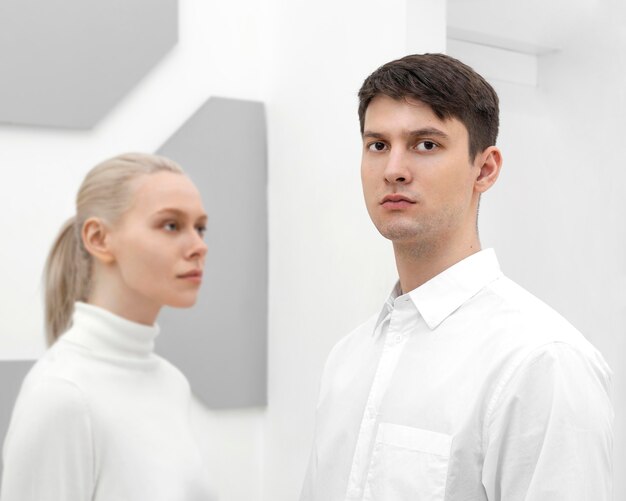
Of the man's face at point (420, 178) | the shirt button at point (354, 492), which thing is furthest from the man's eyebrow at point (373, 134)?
the shirt button at point (354, 492)

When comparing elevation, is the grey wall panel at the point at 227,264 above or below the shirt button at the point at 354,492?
above

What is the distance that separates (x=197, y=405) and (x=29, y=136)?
0.72 metres

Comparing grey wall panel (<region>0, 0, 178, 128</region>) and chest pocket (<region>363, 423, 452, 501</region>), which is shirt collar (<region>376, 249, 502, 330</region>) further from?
grey wall panel (<region>0, 0, 178, 128</region>)

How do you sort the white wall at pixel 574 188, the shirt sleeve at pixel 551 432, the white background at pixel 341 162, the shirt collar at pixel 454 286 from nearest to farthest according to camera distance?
the shirt sleeve at pixel 551 432 → the shirt collar at pixel 454 286 → the white background at pixel 341 162 → the white wall at pixel 574 188

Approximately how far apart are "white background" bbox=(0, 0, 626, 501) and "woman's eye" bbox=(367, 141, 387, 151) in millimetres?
586

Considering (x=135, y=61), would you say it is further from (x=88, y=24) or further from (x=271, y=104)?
(x=271, y=104)

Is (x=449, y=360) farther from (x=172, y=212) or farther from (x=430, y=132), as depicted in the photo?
(x=172, y=212)

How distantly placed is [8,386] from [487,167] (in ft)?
3.49

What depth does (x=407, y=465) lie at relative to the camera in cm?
128

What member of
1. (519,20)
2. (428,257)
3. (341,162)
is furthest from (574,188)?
(428,257)

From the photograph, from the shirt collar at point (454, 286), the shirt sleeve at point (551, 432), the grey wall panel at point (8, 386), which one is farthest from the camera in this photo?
the grey wall panel at point (8, 386)

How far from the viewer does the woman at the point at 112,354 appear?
1.17 m

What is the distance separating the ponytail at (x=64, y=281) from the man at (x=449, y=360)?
0.43m

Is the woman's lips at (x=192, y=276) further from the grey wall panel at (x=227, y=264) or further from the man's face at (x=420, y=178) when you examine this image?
the grey wall panel at (x=227, y=264)
